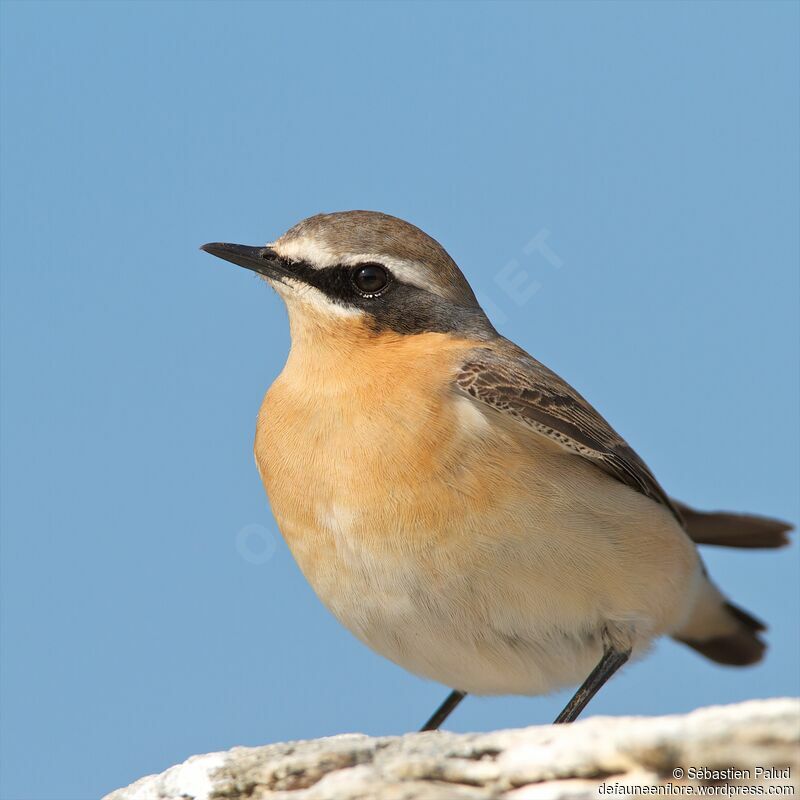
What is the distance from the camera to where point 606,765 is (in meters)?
5.92

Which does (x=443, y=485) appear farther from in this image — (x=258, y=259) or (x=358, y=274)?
(x=258, y=259)

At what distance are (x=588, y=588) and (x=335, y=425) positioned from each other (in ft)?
7.48

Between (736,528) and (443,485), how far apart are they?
439 centimetres

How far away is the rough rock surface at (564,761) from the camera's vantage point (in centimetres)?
565

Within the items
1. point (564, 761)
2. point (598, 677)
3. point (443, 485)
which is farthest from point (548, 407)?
point (564, 761)

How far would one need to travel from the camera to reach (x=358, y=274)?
9023mm

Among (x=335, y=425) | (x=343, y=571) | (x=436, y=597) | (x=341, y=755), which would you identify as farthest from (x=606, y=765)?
(x=335, y=425)

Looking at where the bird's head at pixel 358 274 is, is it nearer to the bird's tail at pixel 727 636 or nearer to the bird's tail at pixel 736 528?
the bird's tail at pixel 736 528

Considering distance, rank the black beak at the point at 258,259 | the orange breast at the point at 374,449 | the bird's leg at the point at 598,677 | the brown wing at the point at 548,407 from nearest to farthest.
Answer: the orange breast at the point at 374,449, the brown wing at the point at 548,407, the bird's leg at the point at 598,677, the black beak at the point at 258,259

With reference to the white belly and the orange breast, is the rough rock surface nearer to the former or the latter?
the white belly

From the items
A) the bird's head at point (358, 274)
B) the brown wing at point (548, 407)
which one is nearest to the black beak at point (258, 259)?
the bird's head at point (358, 274)

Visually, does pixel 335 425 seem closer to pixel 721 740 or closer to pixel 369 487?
pixel 369 487

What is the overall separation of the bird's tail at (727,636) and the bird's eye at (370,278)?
503 centimetres

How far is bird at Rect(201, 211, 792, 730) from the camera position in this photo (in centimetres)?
820
